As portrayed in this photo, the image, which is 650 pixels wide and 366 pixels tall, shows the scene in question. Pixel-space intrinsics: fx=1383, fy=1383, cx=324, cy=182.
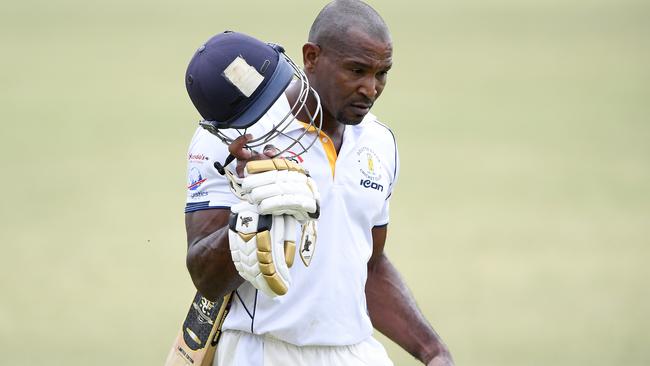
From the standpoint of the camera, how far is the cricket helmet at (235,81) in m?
3.60

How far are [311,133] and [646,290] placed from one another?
19.0ft

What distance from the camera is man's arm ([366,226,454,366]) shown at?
4.49 metres

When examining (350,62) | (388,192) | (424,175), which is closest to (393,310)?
(388,192)

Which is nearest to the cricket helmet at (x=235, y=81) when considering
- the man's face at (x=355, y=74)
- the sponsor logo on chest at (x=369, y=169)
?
the man's face at (x=355, y=74)

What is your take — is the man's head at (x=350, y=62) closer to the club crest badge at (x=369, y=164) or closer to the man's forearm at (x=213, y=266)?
the club crest badge at (x=369, y=164)

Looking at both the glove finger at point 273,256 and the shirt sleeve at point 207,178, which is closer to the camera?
the glove finger at point 273,256

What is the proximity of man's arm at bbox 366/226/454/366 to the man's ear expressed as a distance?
607mm

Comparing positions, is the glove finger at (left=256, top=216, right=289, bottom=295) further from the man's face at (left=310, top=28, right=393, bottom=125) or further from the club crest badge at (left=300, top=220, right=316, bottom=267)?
the man's face at (left=310, top=28, right=393, bottom=125)

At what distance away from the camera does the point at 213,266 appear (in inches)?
148

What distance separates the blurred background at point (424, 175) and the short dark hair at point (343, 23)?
3.89m

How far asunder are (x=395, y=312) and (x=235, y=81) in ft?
4.12

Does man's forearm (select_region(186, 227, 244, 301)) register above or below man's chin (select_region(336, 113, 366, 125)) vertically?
below

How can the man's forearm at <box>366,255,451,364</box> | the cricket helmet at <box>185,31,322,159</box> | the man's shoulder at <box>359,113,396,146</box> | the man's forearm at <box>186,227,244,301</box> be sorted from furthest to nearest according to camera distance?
the man's forearm at <box>366,255,451,364</box>
the man's shoulder at <box>359,113,396,146</box>
the man's forearm at <box>186,227,244,301</box>
the cricket helmet at <box>185,31,322,159</box>

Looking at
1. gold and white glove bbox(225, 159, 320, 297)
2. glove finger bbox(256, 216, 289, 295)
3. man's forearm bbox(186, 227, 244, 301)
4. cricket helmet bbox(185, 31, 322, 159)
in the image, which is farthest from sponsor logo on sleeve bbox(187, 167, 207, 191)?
glove finger bbox(256, 216, 289, 295)
